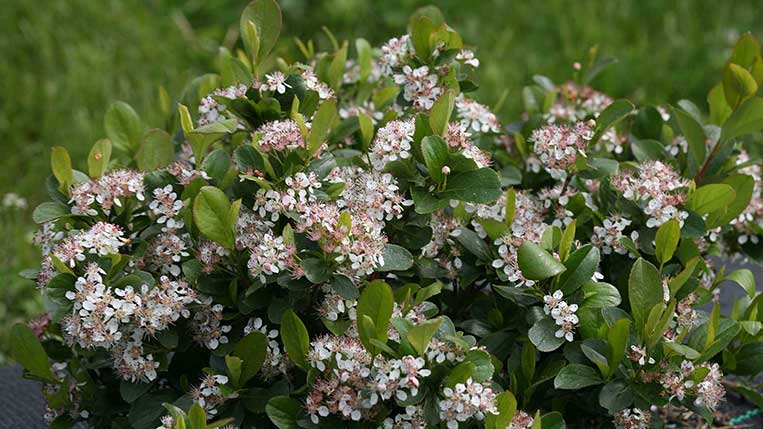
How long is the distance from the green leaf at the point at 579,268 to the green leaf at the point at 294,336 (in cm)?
30

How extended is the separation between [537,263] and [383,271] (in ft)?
0.62

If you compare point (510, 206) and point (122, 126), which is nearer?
point (510, 206)

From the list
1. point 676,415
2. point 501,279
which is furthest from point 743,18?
point 501,279

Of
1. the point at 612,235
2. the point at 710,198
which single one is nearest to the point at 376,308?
the point at 612,235

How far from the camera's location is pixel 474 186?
112cm

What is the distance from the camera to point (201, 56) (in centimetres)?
338

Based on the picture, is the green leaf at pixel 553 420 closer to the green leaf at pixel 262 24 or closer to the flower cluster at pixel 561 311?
the flower cluster at pixel 561 311

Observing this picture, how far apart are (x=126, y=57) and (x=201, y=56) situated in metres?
0.25

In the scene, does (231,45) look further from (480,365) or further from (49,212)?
(480,365)

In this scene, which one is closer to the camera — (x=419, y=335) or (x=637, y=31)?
(x=419, y=335)

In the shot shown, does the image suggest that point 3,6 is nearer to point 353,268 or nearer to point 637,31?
point 637,31

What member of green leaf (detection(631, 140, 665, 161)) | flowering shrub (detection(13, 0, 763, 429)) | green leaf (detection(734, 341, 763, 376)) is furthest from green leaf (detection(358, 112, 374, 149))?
green leaf (detection(734, 341, 763, 376))

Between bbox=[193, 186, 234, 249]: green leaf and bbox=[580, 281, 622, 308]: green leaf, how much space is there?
410mm

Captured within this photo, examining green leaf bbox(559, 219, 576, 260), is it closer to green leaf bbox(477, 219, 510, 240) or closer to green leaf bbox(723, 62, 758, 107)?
green leaf bbox(477, 219, 510, 240)
